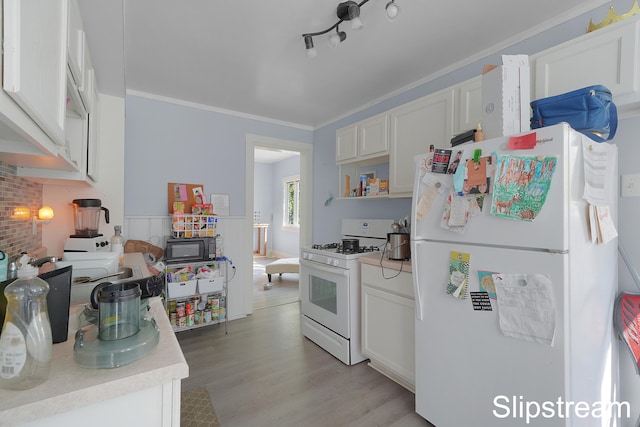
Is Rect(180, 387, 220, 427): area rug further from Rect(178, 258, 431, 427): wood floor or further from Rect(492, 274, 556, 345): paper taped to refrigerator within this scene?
Rect(492, 274, 556, 345): paper taped to refrigerator

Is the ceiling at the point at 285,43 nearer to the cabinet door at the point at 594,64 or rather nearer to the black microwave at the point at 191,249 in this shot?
the cabinet door at the point at 594,64

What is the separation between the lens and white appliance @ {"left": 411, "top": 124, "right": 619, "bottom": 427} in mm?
1193

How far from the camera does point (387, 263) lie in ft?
7.06

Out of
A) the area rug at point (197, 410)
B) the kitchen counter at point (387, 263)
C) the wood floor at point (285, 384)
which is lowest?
the wood floor at point (285, 384)

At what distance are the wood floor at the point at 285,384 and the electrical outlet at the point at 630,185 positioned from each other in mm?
1746

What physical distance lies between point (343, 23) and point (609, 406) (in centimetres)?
262

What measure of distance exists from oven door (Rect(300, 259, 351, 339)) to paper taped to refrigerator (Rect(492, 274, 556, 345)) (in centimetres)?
125

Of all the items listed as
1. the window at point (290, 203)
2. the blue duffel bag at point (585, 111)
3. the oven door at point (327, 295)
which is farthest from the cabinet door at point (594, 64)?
the window at point (290, 203)

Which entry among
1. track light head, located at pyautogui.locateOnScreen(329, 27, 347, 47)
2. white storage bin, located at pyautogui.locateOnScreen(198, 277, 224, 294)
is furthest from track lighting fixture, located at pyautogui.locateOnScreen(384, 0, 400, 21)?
white storage bin, located at pyautogui.locateOnScreen(198, 277, 224, 294)

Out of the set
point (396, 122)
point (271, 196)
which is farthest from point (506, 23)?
point (271, 196)

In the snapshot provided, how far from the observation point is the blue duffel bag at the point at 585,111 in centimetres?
132

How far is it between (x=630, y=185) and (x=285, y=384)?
2490 mm

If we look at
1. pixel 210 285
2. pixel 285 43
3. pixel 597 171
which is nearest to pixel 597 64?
pixel 597 171

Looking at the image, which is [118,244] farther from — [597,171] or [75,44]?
[597,171]
